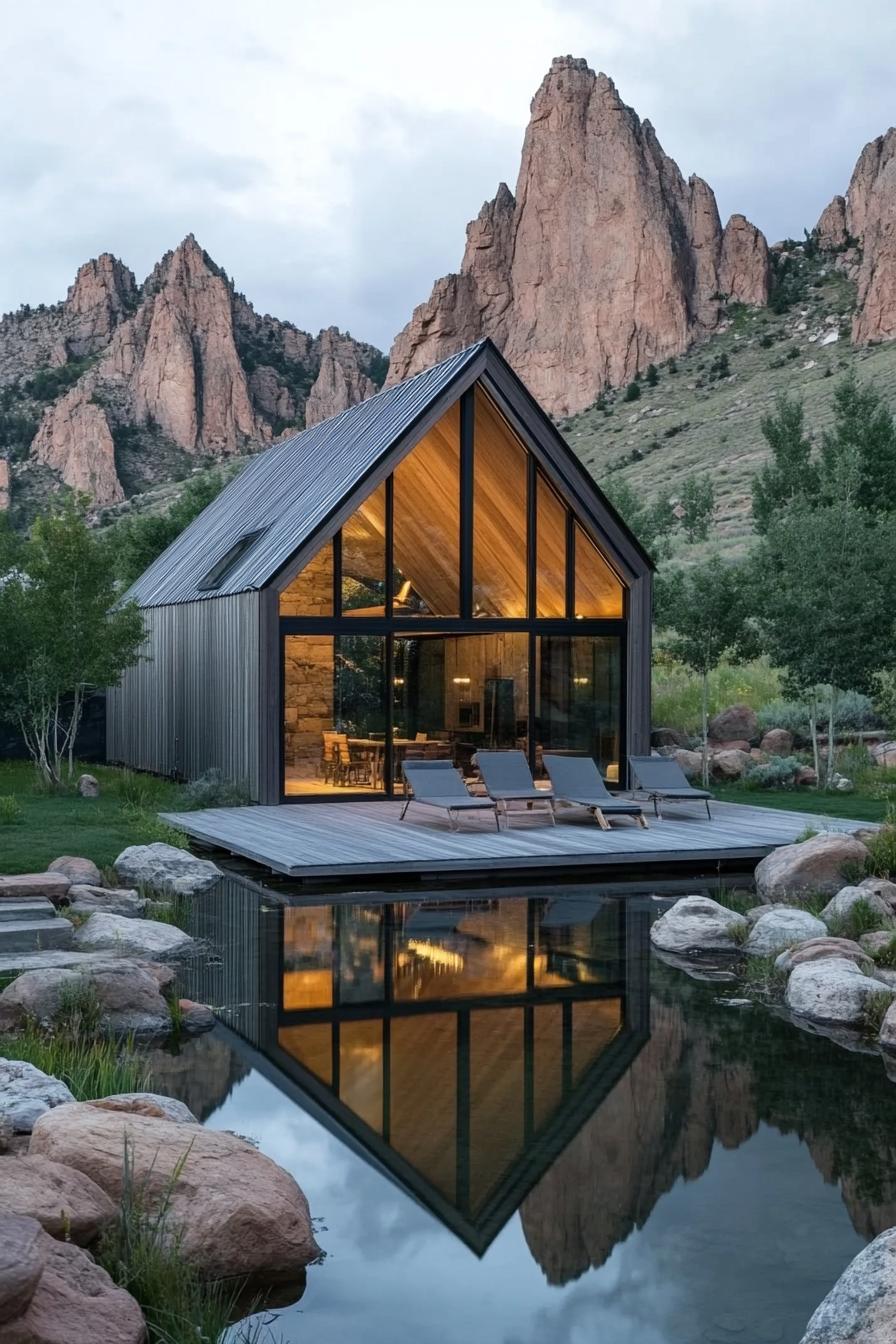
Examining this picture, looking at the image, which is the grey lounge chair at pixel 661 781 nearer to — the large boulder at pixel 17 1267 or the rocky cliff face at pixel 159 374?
the large boulder at pixel 17 1267

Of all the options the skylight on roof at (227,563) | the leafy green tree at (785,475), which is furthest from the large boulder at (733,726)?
the leafy green tree at (785,475)

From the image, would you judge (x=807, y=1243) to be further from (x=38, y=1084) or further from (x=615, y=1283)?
(x=38, y=1084)

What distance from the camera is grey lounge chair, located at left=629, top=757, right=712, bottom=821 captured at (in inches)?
530

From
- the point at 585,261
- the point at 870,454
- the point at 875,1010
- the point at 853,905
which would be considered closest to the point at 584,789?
the point at 853,905

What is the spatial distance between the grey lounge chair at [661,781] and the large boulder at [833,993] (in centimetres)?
608

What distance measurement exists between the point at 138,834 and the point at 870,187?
7356cm

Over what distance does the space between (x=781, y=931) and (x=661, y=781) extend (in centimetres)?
548

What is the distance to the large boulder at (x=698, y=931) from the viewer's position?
8.69 meters

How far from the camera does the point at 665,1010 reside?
717cm

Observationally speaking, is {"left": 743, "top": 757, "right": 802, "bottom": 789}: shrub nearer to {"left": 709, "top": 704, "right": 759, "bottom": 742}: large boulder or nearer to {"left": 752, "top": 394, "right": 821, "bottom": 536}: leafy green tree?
{"left": 709, "top": 704, "right": 759, "bottom": 742}: large boulder

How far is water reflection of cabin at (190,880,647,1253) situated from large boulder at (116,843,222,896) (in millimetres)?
425

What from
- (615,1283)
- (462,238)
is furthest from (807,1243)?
(462,238)

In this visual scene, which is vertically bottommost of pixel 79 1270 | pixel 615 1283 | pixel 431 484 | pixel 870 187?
pixel 615 1283

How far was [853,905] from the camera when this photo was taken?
866cm
